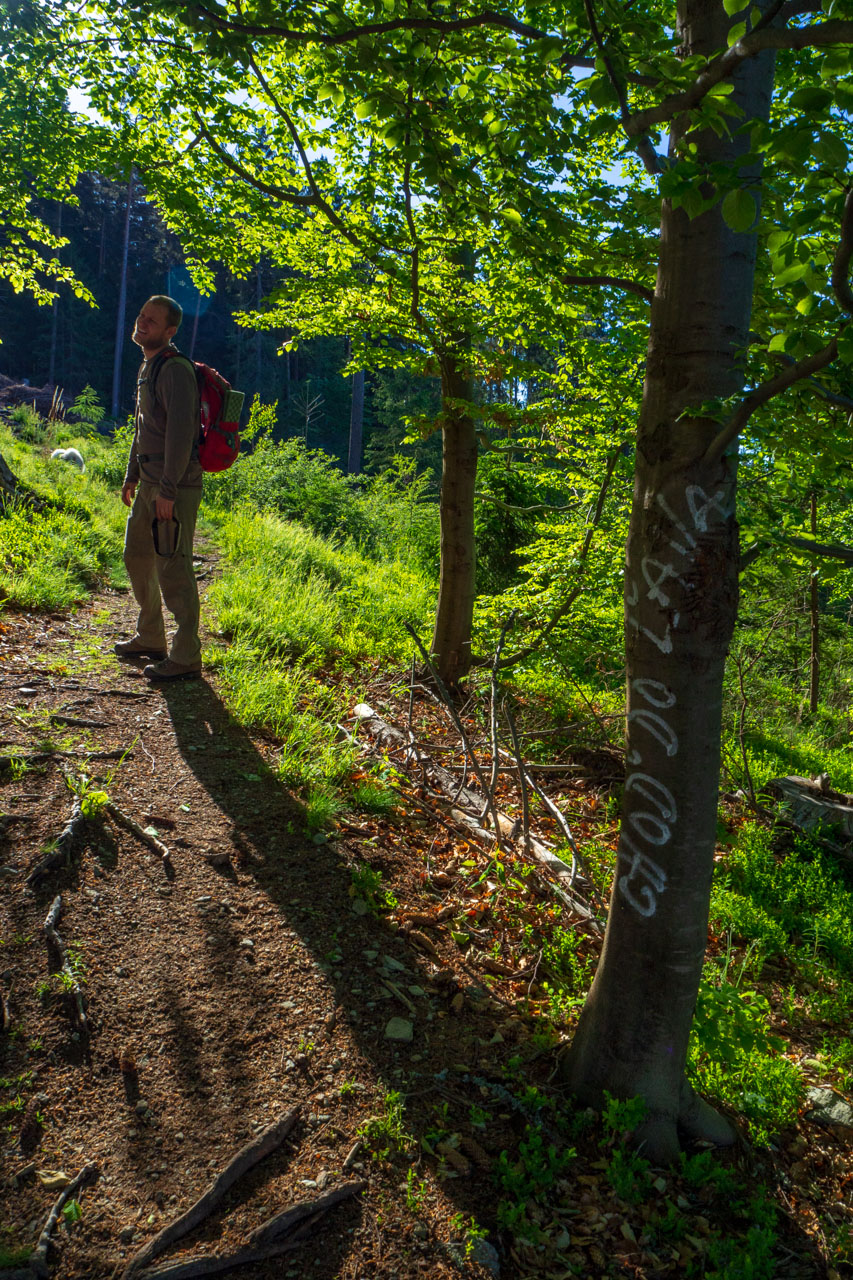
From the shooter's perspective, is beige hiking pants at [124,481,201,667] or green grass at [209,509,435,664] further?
green grass at [209,509,435,664]

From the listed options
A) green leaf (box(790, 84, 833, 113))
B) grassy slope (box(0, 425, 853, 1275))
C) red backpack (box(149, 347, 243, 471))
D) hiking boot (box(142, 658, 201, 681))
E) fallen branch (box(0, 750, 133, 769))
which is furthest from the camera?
hiking boot (box(142, 658, 201, 681))

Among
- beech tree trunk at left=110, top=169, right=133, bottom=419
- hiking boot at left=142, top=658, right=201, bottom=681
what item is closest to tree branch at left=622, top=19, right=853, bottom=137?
hiking boot at left=142, top=658, right=201, bottom=681

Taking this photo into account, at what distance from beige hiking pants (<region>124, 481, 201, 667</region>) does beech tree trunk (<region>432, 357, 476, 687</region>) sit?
234cm

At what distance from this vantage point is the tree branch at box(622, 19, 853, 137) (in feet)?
4.40

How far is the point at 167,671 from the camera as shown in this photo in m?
4.79

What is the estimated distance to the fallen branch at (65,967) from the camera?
2188mm

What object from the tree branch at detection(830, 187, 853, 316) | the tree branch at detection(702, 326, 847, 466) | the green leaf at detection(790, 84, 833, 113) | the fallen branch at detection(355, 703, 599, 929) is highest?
the green leaf at detection(790, 84, 833, 113)

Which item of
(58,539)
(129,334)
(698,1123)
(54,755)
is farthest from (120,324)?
(698,1123)

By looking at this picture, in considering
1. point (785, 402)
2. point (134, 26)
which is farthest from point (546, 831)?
point (134, 26)

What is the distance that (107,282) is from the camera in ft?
127

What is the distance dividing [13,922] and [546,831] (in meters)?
3.10

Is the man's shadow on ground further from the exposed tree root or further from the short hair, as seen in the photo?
the short hair

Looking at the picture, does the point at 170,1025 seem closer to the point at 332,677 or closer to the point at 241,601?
the point at 332,677

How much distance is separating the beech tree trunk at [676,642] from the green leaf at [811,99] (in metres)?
0.66
